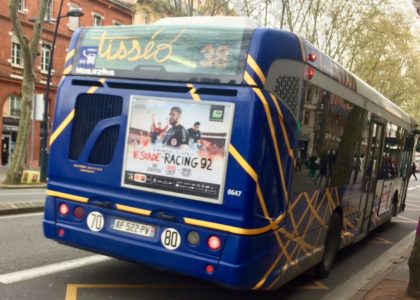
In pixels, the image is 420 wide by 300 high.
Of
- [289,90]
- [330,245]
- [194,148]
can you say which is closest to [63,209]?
[194,148]

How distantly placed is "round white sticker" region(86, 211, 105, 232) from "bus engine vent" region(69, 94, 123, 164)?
0.52m

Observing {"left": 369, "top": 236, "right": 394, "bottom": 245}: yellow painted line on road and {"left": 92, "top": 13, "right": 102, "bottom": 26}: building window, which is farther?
{"left": 92, "top": 13, "right": 102, "bottom": 26}: building window

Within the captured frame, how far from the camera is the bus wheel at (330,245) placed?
6613mm

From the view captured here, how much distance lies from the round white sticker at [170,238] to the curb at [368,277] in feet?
7.59

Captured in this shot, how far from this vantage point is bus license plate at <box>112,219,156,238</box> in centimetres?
471

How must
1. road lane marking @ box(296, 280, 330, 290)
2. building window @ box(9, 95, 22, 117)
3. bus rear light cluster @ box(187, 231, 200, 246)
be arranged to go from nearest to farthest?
bus rear light cluster @ box(187, 231, 200, 246)
road lane marking @ box(296, 280, 330, 290)
building window @ box(9, 95, 22, 117)

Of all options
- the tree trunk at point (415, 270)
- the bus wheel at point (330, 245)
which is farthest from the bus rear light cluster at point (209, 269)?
the bus wheel at point (330, 245)

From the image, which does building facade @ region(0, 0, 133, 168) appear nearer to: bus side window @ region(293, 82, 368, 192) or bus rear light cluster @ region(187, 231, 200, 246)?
bus side window @ region(293, 82, 368, 192)

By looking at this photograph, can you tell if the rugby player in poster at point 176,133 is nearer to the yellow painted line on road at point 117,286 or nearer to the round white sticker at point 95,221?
the round white sticker at point 95,221

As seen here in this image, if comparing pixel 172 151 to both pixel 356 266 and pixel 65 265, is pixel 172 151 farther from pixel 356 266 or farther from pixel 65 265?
pixel 356 266

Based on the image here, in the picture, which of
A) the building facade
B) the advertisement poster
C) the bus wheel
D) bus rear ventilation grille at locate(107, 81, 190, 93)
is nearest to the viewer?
the advertisement poster

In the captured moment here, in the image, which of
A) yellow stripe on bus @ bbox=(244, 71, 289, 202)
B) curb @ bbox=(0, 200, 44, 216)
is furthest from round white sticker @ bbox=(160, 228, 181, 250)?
curb @ bbox=(0, 200, 44, 216)

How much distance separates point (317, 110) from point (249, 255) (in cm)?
185

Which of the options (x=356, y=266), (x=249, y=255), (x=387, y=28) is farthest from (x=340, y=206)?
(x=387, y=28)
